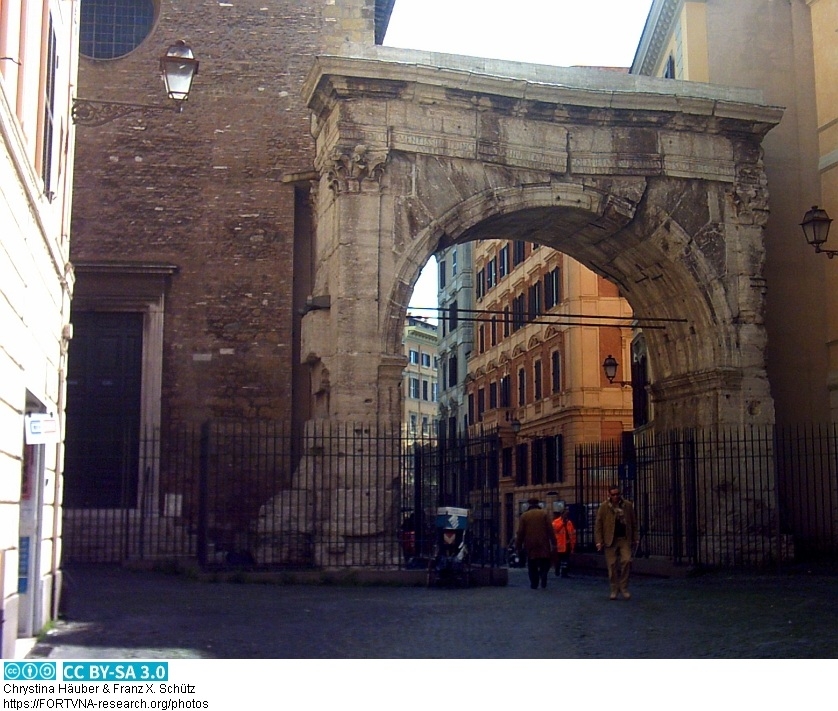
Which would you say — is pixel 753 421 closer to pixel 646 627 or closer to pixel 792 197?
pixel 792 197

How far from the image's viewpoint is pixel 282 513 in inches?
632

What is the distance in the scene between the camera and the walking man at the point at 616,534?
13.3m

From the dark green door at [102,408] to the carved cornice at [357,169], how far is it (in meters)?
4.51

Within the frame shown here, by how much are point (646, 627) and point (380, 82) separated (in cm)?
911

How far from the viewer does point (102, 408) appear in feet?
62.8

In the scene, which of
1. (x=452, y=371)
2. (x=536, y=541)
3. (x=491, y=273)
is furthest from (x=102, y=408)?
(x=452, y=371)

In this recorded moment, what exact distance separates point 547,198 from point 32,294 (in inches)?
410

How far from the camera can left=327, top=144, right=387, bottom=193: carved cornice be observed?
17.0 metres

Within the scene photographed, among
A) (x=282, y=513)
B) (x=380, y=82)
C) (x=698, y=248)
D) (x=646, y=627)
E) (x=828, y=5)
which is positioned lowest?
(x=646, y=627)

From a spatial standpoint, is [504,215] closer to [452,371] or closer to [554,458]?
[554,458]

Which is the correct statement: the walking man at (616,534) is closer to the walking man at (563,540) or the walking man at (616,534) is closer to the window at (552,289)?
the walking man at (563,540)

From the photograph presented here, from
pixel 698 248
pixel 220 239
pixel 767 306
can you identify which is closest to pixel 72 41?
pixel 220 239

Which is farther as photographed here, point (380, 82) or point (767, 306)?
point (767, 306)
